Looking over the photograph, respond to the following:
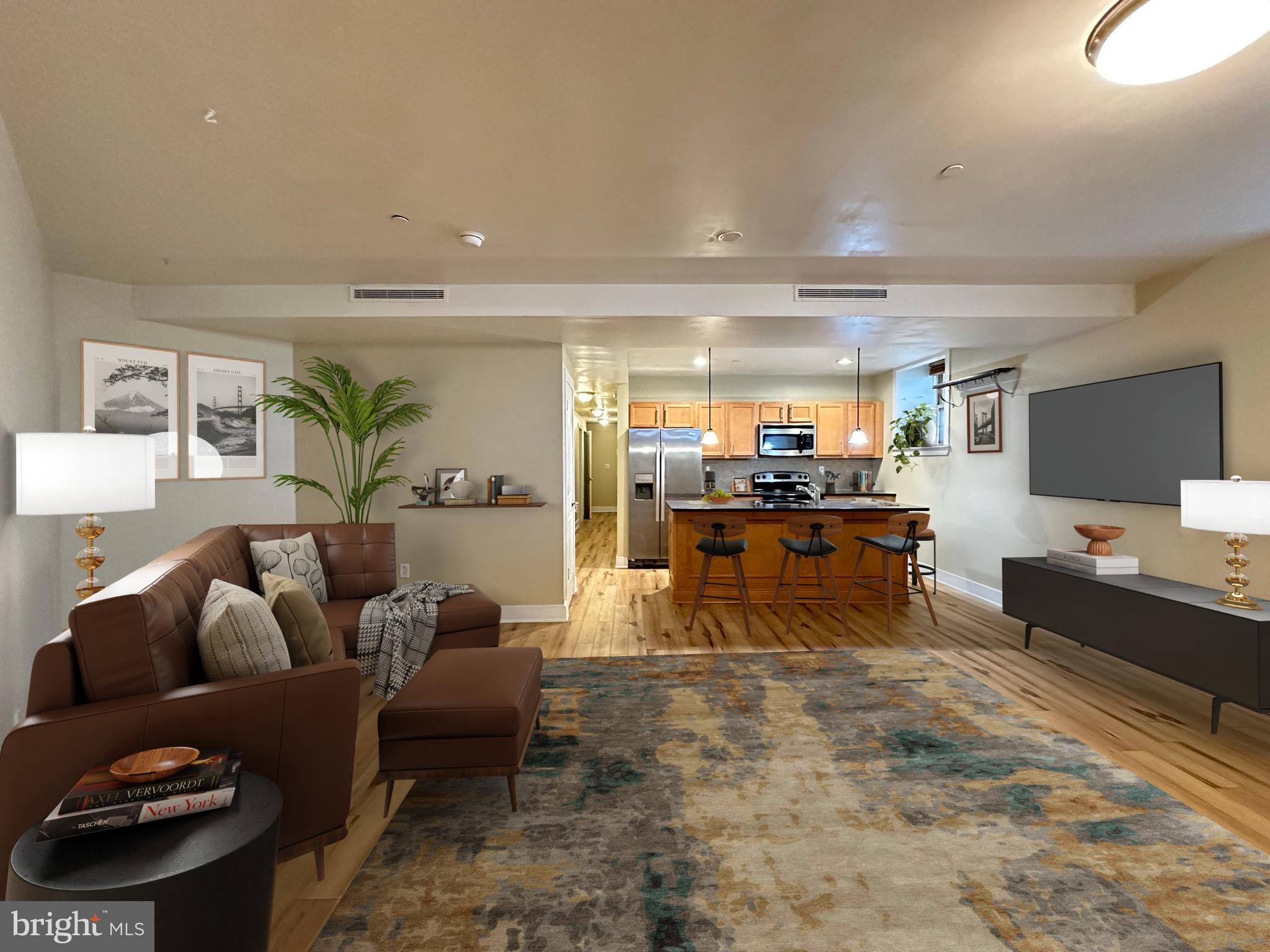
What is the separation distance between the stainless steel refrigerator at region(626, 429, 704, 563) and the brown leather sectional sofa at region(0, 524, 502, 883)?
18.5 feet

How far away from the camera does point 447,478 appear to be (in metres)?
4.92

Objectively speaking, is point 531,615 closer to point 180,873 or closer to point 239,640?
point 239,640

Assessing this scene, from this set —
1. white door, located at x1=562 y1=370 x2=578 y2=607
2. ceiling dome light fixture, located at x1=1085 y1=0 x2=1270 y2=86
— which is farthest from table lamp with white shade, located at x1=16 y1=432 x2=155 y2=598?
ceiling dome light fixture, located at x1=1085 y1=0 x2=1270 y2=86

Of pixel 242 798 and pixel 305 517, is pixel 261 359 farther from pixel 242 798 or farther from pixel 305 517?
pixel 242 798

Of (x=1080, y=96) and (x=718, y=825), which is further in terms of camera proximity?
(x=718, y=825)

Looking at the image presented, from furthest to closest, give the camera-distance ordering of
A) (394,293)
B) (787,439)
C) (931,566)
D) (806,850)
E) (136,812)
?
(787,439) < (931,566) < (394,293) < (806,850) < (136,812)

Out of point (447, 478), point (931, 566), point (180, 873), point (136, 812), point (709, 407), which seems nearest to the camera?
point (180, 873)

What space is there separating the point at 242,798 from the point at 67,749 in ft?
1.49

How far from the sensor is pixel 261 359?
15.3 ft

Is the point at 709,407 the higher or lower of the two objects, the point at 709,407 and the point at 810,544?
the higher

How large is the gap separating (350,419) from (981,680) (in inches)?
180

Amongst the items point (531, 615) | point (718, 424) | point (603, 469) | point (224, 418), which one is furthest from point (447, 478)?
point (603, 469)

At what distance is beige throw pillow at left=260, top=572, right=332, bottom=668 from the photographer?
2186 millimetres

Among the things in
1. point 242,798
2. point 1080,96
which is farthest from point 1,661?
point 1080,96
